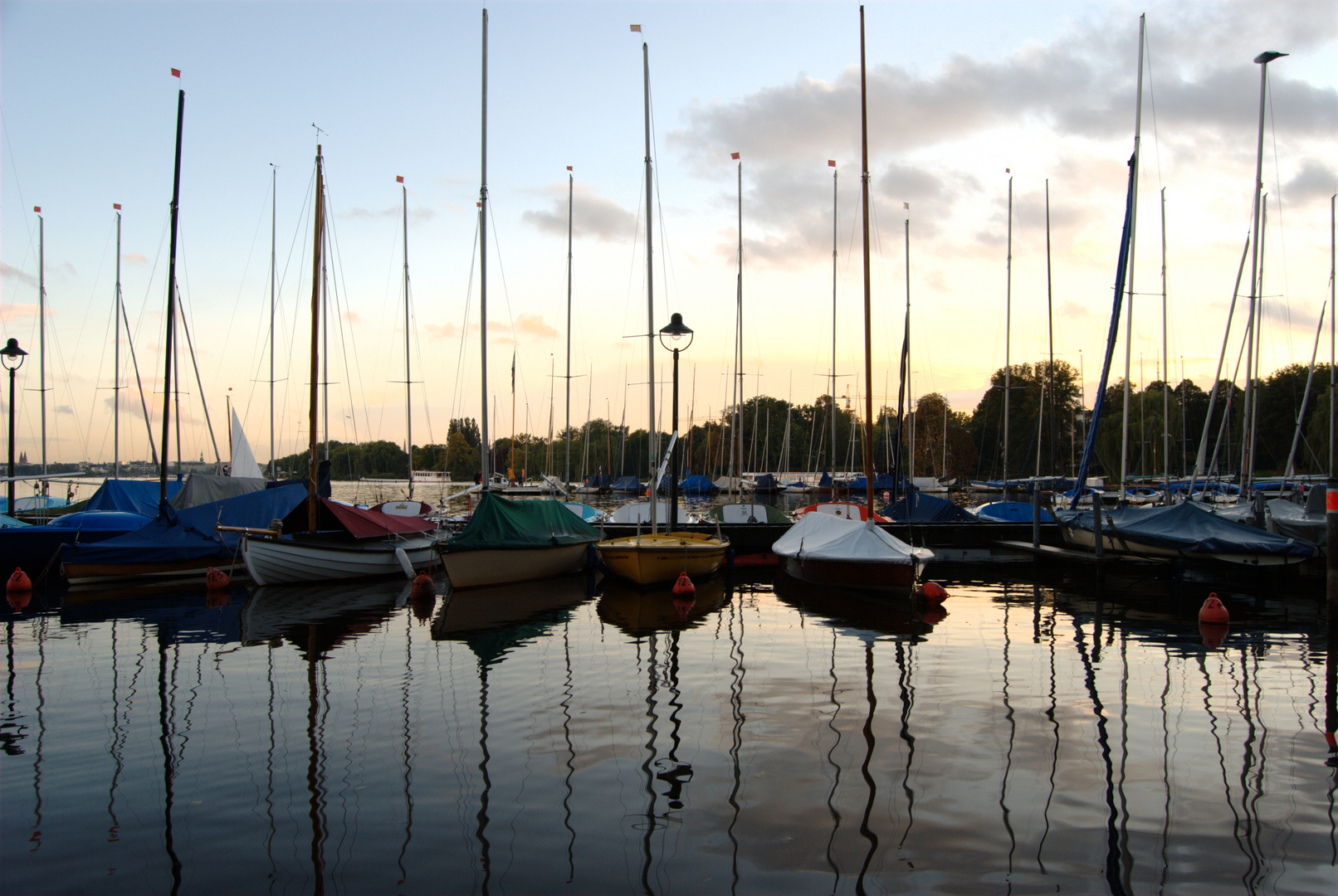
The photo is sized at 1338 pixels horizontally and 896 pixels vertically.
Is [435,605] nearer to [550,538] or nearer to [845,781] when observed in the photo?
[550,538]

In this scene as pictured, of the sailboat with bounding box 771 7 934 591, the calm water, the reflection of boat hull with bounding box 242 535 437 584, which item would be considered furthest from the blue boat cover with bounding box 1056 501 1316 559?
the reflection of boat hull with bounding box 242 535 437 584

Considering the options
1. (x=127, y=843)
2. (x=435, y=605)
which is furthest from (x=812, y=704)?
(x=435, y=605)

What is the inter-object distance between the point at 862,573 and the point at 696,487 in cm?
6698

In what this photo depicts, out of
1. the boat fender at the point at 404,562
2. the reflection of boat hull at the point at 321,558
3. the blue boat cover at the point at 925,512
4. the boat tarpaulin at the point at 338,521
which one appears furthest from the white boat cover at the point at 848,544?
the boat tarpaulin at the point at 338,521

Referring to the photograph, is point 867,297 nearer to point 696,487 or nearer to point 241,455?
point 241,455

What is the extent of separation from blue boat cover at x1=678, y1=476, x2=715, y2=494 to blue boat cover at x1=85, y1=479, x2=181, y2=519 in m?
59.5

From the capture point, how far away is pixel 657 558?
21.6m

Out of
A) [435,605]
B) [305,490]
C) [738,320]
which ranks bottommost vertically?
[435,605]

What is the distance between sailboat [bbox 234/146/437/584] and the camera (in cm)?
2189

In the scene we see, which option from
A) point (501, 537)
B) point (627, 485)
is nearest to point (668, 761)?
point (501, 537)

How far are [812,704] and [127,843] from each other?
736 centimetres

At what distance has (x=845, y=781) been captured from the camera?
26.1 ft

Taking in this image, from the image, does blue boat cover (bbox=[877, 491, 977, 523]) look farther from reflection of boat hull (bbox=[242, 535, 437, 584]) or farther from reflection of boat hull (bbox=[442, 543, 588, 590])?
reflection of boat hull (bbox=[242, 535, 437, 584])

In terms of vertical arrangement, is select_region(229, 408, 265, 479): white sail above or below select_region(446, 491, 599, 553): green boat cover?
above
